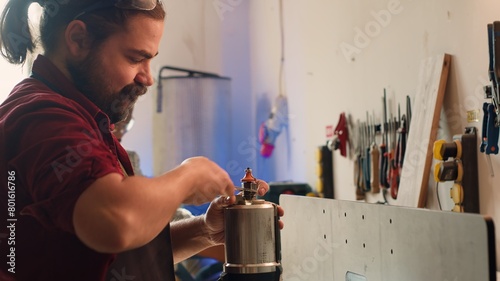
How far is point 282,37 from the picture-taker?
385 cm

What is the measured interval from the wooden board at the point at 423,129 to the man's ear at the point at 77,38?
1.34 metres

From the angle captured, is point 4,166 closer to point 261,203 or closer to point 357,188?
point 261,203

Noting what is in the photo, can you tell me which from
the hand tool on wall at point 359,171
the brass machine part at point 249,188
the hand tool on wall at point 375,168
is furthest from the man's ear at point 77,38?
the hand tool on wall at point 359,171

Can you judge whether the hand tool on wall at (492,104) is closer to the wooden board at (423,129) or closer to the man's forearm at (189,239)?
the wooden board at (423,129)

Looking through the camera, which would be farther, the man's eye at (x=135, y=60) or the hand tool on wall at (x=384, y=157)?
the hand tool on wall at (x=384, y=157)

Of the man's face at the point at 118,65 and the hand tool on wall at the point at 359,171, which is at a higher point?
the man's face at the point at 118,65

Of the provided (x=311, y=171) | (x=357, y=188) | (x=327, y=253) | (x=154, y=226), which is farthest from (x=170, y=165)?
(x=154, y=226)

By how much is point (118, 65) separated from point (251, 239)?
423mm

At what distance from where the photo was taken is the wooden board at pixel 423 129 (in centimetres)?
203

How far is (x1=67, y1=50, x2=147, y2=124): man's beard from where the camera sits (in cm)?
108
